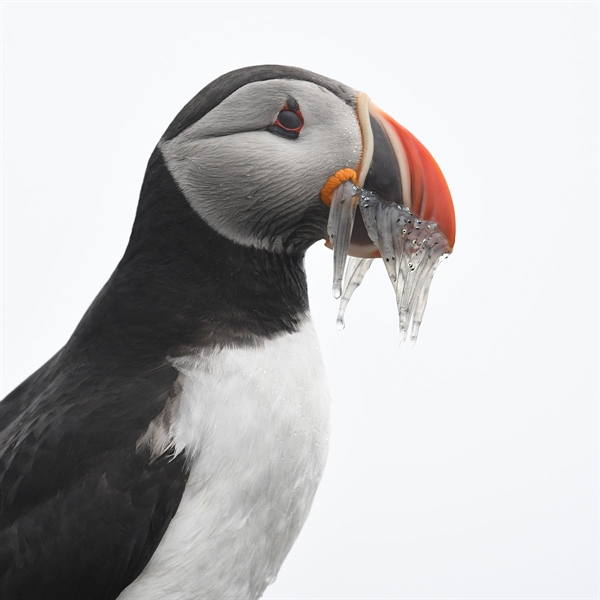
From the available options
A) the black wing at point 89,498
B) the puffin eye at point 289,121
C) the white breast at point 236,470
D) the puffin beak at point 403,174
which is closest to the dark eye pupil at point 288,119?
the puffin eye at point 289,121

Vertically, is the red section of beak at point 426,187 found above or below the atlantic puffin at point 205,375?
above

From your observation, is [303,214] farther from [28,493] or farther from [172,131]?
[28,493]

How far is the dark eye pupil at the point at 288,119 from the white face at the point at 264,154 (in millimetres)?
14

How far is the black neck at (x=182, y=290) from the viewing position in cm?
274

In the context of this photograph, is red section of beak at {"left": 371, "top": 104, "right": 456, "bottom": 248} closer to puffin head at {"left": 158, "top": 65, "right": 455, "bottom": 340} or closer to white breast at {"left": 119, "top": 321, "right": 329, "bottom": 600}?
puffin head at {"left": 158, "top": 65, "right": 455, "bottom": 340}

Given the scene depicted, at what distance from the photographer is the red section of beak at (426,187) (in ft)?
8.97

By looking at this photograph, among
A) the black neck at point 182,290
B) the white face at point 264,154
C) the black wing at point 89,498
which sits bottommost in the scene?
the black wing at point 89,498

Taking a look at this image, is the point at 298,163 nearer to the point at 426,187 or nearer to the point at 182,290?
the point at 426,187

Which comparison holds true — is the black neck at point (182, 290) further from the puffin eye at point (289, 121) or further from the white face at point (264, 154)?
the puffin eye at point (289, 121)

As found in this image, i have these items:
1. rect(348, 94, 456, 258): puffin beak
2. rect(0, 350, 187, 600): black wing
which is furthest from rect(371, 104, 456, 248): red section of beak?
rect(0, 350, 187, 600): black wing

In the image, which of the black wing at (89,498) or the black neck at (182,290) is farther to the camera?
the black neck at (182,290)

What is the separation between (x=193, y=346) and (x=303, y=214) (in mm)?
404

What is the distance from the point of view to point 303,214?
2.79 m

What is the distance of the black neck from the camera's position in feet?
9.00
